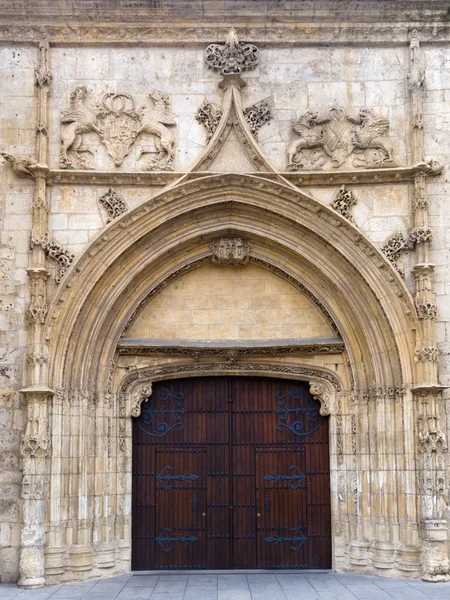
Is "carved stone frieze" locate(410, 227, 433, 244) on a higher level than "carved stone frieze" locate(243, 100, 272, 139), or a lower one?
lower

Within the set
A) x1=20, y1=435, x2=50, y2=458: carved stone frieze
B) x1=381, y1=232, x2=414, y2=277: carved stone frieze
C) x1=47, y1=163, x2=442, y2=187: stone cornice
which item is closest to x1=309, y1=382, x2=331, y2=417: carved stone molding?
x1=381, y1=232, x2=414, y2=277: carved stone frieze

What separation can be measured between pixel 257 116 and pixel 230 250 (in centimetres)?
172

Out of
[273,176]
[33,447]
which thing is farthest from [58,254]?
[273,176]

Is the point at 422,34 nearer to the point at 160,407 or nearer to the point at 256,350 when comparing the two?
the point at 256,350

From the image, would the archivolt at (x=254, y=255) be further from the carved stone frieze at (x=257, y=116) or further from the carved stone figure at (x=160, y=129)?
the carved stone frieze at (x=257, y=116)

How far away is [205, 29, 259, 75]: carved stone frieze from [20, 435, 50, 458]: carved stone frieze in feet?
16.4

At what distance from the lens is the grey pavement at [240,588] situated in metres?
7.77

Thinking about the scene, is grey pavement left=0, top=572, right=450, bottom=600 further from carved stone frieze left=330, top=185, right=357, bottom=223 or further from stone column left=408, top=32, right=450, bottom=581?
carved stone frieze left=330, top=185, right=357, bottom=223

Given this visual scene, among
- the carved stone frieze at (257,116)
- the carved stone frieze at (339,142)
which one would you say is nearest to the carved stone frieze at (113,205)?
the carved stone frieze at (257,116)

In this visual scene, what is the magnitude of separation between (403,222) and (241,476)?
12.4ft

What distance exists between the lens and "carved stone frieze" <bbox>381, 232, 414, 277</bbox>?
352 inches

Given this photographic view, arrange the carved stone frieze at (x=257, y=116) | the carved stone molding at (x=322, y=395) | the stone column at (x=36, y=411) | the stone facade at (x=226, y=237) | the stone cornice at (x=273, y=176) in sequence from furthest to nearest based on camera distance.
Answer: the carved stone molding at (x=322, y=395) → the carved stone frieze at (x=257, y=116) → the stone cornice at (x=273, y=176) → the stone facade at (x=226, y=237) → the stone column at (x=36, y=411)

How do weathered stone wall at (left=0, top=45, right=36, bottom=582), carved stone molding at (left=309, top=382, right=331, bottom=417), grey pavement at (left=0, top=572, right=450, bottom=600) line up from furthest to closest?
carved stone molding at (left=309, top=382, right=331, bottom=417), weathered stone wall at (left=0, top=45, right=36, bottom=582), grey pavement at (left=0, top=572, right=450, bottom=600)

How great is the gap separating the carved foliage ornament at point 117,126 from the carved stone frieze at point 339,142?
5.28 feet
